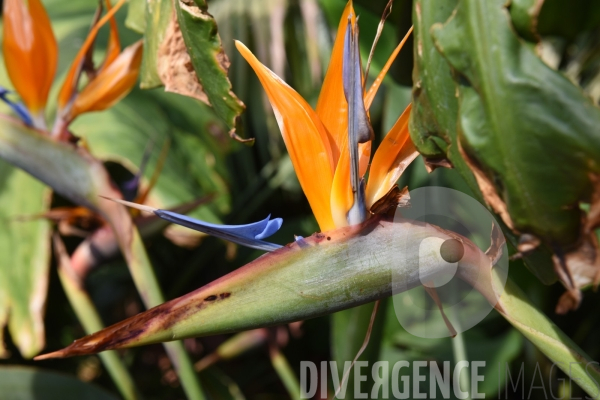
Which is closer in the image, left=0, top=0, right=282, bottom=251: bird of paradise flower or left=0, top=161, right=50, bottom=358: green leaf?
left=0, top=0, right=282, bottom=251: bird of paradise flower

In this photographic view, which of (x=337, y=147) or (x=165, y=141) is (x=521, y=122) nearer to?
(x=337, y=147)

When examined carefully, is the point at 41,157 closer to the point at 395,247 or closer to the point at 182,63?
A: the point at 182,63

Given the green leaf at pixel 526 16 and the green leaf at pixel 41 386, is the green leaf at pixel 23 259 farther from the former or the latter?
the green leaf at pixel 526 16

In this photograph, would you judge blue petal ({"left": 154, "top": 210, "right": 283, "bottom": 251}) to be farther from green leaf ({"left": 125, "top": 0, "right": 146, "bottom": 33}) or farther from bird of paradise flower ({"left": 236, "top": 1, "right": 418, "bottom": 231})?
green leaf ({"left": 125, "top": 0, "right": 146, "bottom": 33})

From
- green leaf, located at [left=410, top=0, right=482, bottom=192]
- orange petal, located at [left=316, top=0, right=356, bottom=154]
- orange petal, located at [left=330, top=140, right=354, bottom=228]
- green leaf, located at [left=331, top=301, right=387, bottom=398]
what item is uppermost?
green leaf, located at [left=410, top=0, right=482, bottom=192]

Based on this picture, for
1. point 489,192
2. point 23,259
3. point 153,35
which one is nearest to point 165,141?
point 23,259

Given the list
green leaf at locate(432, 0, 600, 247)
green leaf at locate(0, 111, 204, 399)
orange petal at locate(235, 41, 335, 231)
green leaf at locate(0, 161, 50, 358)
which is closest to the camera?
green leaf at locate(432, 0, 600, 247)


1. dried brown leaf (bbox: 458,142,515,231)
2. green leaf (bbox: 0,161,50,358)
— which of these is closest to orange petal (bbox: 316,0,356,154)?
dried brown leaf (bbox: 458,142,515,231)
